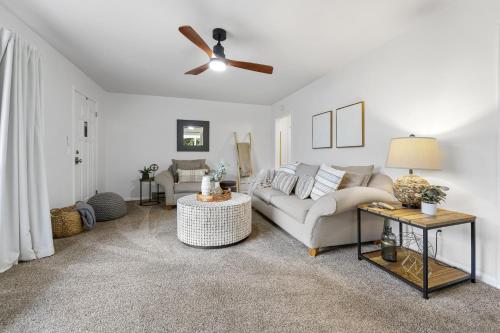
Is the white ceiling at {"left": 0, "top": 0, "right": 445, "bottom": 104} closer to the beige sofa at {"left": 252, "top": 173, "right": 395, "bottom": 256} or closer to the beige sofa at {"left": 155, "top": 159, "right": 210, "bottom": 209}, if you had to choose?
the beige sofa at {"left": 252, "top": 173, "right": 395, "bottom": 256}

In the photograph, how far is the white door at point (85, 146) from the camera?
3.52 m

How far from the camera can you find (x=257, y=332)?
1.25 meters

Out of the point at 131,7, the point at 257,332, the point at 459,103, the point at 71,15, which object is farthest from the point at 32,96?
the point at 459,103

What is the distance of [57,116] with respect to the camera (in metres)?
2.96

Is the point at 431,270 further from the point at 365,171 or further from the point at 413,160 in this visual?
the point at 365,171

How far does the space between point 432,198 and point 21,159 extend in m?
3.46

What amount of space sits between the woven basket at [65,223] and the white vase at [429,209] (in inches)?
143

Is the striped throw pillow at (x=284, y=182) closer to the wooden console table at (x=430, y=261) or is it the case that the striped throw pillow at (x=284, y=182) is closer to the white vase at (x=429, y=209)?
the wooden console table at (x=430, y=261)

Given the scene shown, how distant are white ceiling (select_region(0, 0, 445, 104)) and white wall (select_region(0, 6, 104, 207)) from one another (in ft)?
0.45

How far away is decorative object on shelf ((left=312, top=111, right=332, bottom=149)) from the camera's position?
359 centimetres

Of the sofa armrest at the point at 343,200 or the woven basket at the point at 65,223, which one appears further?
the woven basket at the point at 65,223

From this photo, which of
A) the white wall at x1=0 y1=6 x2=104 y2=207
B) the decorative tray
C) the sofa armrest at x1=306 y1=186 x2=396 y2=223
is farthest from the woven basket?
the sofa armrest at x1=306 y1=186 x2=396 y2=223

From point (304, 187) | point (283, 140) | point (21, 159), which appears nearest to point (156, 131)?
point (283, 140)

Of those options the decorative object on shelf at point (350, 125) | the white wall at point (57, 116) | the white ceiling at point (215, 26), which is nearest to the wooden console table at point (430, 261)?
the decorative object on shelf at point (350, 125)
